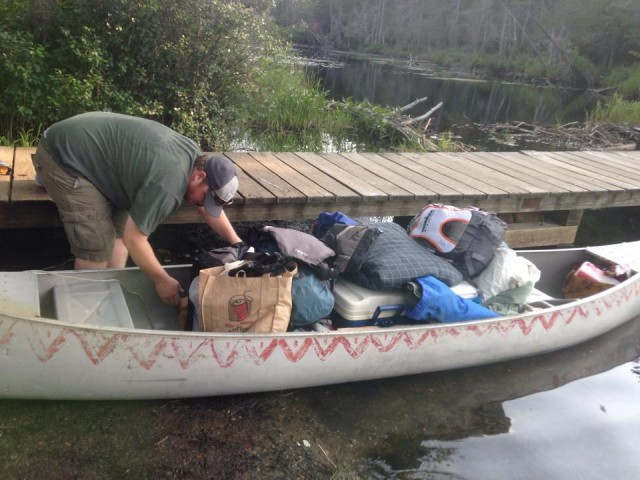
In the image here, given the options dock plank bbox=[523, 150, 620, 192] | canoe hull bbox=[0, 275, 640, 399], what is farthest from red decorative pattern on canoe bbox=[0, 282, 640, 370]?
dock plank bbox=[523, 150, 620, 192]

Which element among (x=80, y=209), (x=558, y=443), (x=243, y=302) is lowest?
(x=558, y=443)

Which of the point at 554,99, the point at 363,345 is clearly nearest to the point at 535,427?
the point at 363,345

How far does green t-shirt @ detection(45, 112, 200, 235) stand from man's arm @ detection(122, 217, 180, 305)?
0.07 meters

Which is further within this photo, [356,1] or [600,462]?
[356,1]

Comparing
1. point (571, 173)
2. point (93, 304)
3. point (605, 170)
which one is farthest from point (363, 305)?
point (605, 170)

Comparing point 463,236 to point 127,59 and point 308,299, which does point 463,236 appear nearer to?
point 308,299

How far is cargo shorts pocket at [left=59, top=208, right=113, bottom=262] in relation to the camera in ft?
12.2

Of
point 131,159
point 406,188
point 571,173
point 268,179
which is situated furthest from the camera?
point 571,173

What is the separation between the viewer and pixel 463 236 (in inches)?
177

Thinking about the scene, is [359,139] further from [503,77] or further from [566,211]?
[503,77]

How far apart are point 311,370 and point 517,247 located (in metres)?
3.89

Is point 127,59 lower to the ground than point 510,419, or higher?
higher

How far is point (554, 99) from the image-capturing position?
24594mm

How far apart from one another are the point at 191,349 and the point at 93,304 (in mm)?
734
